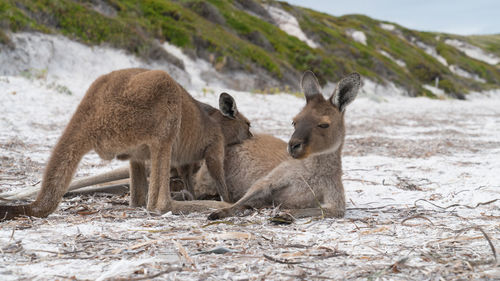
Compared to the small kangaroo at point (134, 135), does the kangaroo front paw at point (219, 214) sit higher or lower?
lower

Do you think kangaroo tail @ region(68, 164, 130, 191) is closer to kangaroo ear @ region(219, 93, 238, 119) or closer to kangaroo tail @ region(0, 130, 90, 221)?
kangaroo ear @ region(219, 93, 238, 119)

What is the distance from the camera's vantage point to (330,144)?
3.67 m

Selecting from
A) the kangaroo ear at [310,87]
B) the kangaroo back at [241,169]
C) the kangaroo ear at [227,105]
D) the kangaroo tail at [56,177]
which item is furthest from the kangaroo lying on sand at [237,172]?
the kangaroo tail at [56,177]

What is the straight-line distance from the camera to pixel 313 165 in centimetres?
374

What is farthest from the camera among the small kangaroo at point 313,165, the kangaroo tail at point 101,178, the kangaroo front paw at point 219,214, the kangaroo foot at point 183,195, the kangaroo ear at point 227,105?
the kangaroo ear at point 227,105

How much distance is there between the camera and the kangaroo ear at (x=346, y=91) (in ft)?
11.9

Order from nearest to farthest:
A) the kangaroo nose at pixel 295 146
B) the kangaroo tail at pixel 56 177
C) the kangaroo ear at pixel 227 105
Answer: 1. the kangaroo tail at pixel 56 177
2. the kangaroo nose at pixel 295 146
3. the kangaroo ear at pixel 227 105

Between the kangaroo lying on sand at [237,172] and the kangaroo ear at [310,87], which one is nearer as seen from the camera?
the kangaroo ear at [310,87]

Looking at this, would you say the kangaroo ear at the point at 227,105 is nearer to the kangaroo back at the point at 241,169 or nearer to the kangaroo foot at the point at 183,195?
the kangaroo back at the point at 241,169

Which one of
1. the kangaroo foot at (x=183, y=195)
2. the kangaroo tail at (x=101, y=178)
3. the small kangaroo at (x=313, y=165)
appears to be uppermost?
the small kangaroo at (x=313, y=165)

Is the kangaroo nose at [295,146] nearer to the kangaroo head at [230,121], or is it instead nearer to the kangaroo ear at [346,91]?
the kangaroo ear at [346,91]

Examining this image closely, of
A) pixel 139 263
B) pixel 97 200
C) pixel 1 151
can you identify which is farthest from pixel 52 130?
pixel 139 263

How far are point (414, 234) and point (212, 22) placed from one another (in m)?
22.5

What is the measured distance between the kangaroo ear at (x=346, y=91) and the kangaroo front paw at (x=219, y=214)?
4.14ft
